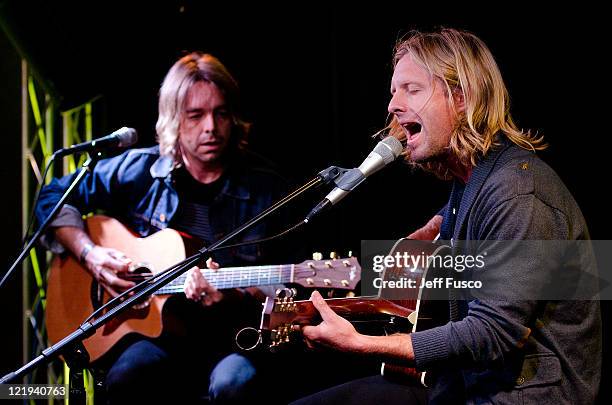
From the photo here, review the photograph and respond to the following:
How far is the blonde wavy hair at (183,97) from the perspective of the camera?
3.68m

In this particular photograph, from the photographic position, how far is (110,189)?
380 centimetres

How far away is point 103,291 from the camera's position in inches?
140

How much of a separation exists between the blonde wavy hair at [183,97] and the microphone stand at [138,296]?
1540 mm

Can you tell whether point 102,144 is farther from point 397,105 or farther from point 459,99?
point 459,99

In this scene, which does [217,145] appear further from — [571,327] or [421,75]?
[571,327]

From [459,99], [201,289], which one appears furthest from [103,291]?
[459,99]

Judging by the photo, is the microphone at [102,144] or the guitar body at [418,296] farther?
the microphone at [102,144]

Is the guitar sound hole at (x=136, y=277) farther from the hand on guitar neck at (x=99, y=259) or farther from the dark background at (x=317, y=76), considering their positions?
the dark background at (x=317, y=76)

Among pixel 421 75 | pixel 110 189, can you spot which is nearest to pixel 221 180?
pixel 110 189

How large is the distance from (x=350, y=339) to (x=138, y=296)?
0.70 m

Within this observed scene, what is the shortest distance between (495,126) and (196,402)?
1863mm

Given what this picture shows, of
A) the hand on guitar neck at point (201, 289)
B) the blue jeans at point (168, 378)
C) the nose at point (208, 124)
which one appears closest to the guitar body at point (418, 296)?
the blue jeans at point (168, 378)

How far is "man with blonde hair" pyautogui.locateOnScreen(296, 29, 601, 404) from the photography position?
207 cm

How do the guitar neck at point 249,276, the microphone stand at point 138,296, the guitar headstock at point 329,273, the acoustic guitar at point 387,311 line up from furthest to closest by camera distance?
1. the guitar neck at point 249,276
2. the guitar headstock at point 329,273
3. the acoustic guitar at point 387,311
4. the microphone stand at point 138,296
